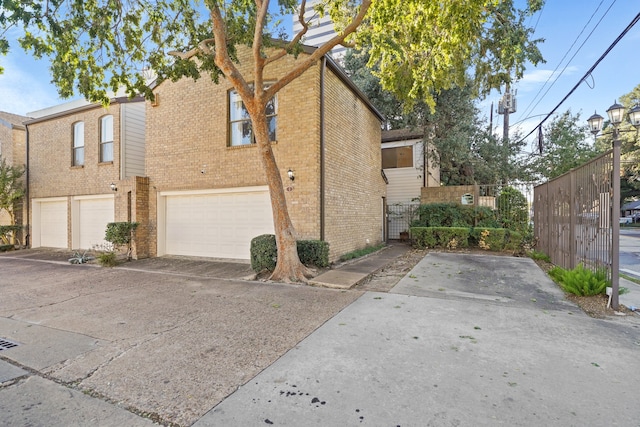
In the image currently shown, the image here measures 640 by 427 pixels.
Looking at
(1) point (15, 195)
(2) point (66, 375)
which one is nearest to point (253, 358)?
(2) point (66, 375)

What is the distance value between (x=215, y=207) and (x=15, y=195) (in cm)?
1118

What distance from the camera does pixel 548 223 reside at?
848cm

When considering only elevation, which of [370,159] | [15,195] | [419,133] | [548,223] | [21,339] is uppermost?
[419,133]

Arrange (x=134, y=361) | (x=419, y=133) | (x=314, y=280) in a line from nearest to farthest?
1. (x=134, y=361)
2. (x=314, y=280)
3. (x=419, y=133)

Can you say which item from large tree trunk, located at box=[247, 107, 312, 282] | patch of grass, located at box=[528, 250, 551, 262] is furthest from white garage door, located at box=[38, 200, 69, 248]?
Result: patch of grass, located at box=[528, 250, 551, 262]

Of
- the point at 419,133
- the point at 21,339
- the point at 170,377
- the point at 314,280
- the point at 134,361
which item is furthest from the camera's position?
the point at 419,133

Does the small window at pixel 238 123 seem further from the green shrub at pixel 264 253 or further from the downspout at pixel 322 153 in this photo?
the green shrub at pixel 264 253

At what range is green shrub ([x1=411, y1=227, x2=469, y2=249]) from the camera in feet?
37.3

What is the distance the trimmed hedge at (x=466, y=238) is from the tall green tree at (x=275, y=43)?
5641mm

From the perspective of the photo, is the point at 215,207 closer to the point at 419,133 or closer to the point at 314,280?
the point at 314,280

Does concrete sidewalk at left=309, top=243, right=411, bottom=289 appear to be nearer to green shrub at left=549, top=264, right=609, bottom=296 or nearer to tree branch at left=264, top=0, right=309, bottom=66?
green shrub at left=549, top=264, right=609, bottom=296

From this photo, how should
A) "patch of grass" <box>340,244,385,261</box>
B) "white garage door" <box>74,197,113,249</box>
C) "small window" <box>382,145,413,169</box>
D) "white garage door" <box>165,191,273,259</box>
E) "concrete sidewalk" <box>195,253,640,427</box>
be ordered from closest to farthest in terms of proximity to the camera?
"concrete sidewalk" <box>195,253,640,427</box>
"white garage door" <box>165,191,273,259</box>
"patch of grass" <box>340,244,385,261</box>
"white garage door" <box>74,197,113,249</box>
"small window" <box>382,145,413,169</box>

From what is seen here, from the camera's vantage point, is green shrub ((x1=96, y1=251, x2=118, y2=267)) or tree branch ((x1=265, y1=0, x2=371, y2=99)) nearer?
tree branch ((x1=265, y1=0, x2=371, y2=99))

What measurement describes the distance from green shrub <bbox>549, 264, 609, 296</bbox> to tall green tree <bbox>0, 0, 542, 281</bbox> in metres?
4.27
